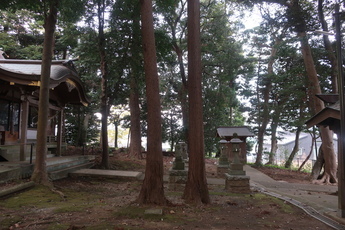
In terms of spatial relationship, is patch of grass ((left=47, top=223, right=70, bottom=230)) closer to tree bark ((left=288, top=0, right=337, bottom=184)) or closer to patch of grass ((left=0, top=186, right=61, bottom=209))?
patch of grass ((left=0, top=186, right=61, bottom=209))

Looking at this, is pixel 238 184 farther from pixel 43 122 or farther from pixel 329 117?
pixel 43 122

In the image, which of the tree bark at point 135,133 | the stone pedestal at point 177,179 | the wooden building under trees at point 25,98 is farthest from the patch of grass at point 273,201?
the tree bark at point 135,133

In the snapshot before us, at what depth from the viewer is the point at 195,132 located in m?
7.09

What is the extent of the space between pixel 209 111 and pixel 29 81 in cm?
1710

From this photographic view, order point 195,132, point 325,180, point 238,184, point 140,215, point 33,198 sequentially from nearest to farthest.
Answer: point 140,215
point 195,132
point 33,198
point 238,184
point 325,180

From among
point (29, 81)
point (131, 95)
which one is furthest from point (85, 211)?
point (131, 95)

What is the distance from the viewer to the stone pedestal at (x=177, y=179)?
934cm

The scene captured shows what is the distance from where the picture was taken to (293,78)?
15688 millimetres

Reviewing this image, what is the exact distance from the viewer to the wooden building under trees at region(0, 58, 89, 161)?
10.6 m

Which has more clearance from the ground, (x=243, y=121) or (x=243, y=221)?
(x=243, y=121)

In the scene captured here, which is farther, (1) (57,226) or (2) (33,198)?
(2) (33,198)

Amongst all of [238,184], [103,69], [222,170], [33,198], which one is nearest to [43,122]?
[33,198]

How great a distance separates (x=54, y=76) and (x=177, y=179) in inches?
280

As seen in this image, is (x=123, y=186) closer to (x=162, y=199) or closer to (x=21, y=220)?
(x=162, y=199)
